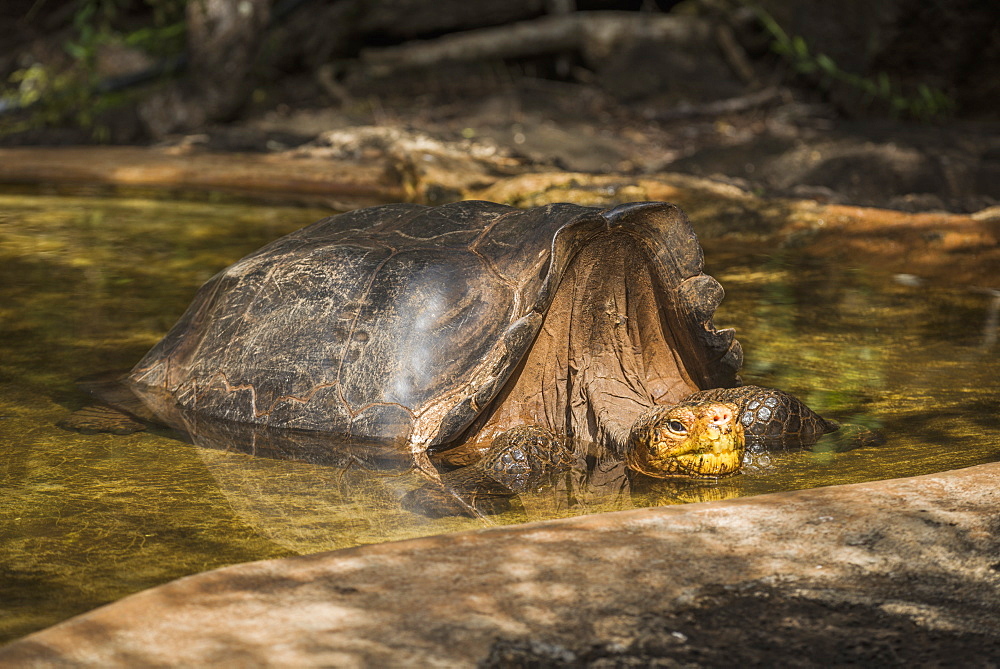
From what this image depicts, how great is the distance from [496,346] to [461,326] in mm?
162

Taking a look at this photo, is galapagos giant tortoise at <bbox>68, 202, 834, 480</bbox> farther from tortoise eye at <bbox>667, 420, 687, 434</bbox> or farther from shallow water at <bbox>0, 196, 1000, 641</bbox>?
shallow water at <bbox>0, 196, 1000, 641</bbox>

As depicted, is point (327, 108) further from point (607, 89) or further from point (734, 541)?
point (734, 541)

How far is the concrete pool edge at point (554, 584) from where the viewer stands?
Answer: 1.64 m

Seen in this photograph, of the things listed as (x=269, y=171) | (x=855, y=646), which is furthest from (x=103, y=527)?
(x=269, y=171)

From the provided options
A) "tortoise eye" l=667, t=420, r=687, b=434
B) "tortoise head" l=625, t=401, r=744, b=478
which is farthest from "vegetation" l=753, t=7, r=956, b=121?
"tortoise eye" l=667, t=420, r=687, b=434

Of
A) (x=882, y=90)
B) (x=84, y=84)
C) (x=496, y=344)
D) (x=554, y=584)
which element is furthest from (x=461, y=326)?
(x=84, y=84)

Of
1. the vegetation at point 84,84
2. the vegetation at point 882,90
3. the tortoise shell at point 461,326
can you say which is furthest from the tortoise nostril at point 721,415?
the vegetation at point 84,84

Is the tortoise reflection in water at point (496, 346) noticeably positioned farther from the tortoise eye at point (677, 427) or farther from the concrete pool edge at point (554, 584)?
the concrete pool edge at point (554, 584)

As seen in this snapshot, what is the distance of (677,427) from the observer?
2883mm

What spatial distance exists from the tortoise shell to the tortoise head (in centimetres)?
39

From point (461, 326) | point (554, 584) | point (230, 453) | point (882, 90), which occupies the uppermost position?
point (882, 90)

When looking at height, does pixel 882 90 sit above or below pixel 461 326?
above

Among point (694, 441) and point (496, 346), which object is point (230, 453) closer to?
point (496, 346)

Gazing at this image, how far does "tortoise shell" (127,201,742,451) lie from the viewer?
10.3ft
